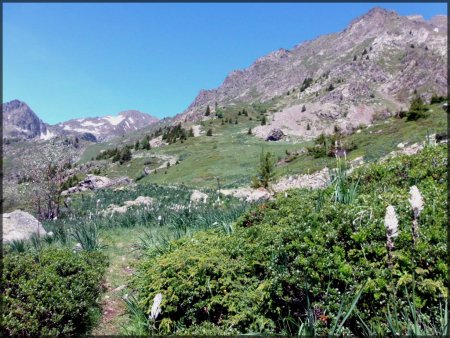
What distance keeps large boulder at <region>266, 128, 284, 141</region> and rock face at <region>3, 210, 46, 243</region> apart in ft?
164

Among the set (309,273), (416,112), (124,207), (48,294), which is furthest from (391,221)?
(416,112)

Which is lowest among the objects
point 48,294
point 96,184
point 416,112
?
point 96,184

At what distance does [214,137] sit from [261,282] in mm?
66395

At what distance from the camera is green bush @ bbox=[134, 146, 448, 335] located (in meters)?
3.62

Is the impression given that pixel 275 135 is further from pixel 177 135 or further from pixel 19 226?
pixel 19 226

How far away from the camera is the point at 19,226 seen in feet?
40.4

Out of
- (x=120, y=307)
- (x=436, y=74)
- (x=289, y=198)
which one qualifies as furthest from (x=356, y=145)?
(x=436, y=74)

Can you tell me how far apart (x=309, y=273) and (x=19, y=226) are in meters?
11.7

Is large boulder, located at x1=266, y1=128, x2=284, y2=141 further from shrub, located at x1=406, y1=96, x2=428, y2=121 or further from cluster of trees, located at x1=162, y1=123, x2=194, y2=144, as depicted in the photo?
shrub, located at x1=406, y1=96, x2=428, y2=121

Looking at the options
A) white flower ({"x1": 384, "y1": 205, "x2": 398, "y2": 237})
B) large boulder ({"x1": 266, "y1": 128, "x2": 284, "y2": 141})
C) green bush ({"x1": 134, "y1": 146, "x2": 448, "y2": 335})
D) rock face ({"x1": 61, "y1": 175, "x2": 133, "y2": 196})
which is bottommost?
rock face ({"x1": 61, "y1": 175, "x2": 133, "y2": 196})

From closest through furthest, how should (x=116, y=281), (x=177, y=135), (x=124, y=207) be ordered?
(x=116, y=281), (x=124, y=207), (x=177, y=135)

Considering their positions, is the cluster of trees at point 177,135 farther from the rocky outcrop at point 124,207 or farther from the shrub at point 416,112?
the rocky outcrop at point 124,207

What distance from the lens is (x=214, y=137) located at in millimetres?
70375

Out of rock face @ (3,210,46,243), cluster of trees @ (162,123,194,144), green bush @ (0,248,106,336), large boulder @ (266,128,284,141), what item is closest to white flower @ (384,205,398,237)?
green bush @ (0,248,106,336)
